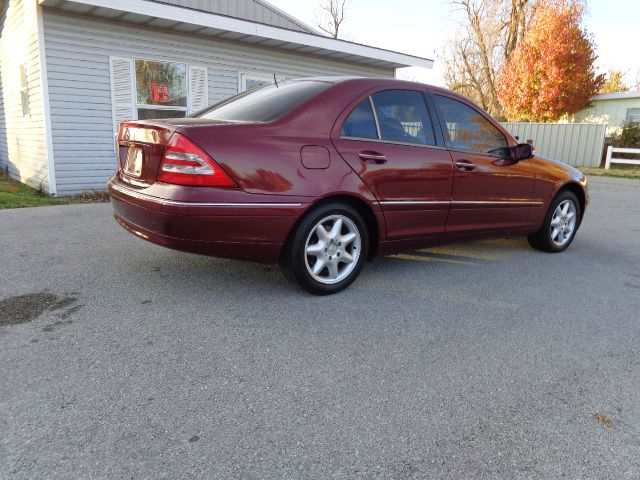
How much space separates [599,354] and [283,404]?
1.89 meters

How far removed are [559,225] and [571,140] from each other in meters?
17.2

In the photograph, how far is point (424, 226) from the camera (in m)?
3.98

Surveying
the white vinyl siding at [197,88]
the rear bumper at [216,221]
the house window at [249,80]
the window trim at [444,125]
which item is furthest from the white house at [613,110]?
the rear bumper at [216,221]

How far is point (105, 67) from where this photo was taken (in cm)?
843

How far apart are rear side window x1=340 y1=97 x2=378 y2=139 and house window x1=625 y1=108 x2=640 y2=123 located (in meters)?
21.9

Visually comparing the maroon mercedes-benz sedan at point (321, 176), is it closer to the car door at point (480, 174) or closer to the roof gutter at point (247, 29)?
the car door at point (480, 174)

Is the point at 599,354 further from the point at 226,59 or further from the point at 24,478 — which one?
the point at 226,59

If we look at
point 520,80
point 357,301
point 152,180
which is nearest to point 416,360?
point 357,301

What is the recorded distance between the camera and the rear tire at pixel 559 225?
5035 mm

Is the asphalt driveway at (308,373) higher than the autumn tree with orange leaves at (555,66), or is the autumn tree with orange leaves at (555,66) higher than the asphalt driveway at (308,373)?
the autumn tree with orange leaves at (555,66)

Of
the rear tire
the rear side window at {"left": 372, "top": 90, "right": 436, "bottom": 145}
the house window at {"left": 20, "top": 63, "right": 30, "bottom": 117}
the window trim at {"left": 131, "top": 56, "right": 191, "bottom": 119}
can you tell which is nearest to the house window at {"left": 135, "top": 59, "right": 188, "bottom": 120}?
the window trim at {"left": 131, "top": 56, "right": 191, "bottom": 119}

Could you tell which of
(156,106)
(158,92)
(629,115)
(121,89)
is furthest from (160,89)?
(629,115)

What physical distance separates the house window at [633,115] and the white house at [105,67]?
16.6 meters

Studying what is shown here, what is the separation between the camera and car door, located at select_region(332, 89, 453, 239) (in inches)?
137
